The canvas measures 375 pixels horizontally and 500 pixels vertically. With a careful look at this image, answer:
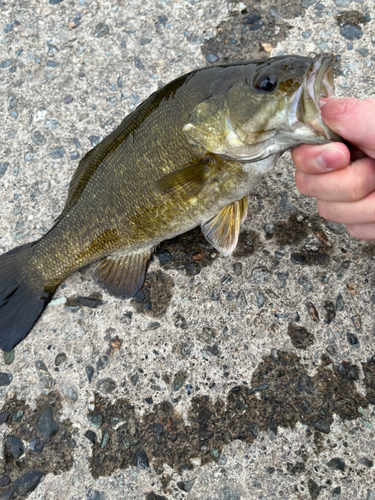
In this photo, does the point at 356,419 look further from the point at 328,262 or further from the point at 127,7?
the point at 127,7

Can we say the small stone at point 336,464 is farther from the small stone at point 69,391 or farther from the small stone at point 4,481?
the small stone at point 4,481

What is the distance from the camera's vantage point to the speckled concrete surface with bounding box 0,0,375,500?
2133mm

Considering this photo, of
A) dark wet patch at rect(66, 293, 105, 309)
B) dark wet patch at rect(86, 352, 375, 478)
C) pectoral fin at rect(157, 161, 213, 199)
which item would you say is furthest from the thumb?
dark wet patch at rect(66, 293, 105, 309)

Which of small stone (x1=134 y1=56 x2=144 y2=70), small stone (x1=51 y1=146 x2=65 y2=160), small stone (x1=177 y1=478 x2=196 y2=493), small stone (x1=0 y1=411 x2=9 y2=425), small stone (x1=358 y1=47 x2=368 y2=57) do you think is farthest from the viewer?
small stone (x1=134 y1=56 x2=144 y2=70)

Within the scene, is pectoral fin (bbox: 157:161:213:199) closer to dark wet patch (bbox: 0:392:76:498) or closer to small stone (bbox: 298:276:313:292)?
small stone (bbox: 298:276:313:292)

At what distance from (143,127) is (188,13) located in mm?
1710

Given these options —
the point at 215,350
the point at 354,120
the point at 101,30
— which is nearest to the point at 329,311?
the point at 215,350

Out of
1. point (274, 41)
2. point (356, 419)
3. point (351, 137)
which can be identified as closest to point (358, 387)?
point (356, 419)

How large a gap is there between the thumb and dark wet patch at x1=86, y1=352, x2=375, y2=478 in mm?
1234

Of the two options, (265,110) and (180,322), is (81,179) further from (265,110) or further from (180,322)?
(265,110)

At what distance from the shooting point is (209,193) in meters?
2.18

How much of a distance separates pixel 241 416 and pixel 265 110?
165 centimetres

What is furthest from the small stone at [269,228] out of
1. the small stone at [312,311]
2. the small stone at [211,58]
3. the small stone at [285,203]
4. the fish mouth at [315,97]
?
the small stone at [211,58]

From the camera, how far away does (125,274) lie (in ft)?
8.24
